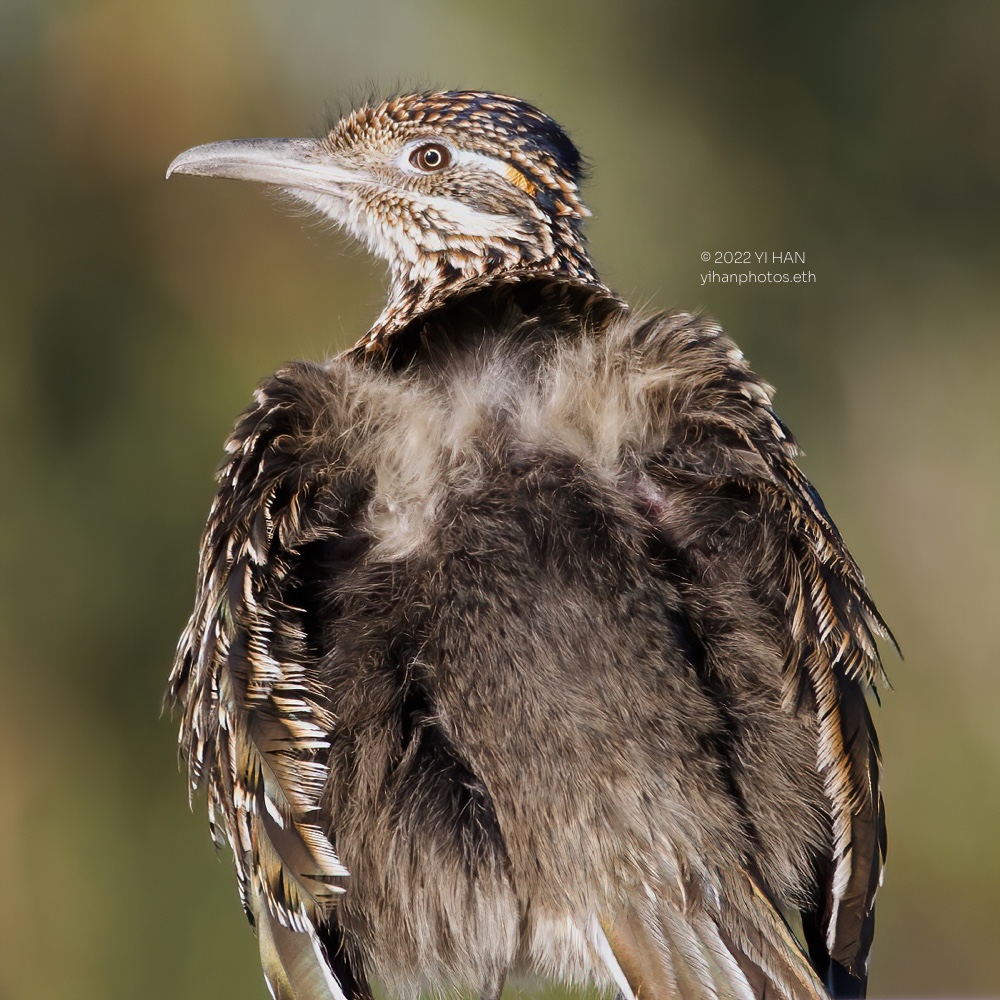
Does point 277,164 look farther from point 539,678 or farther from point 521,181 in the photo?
point 539,678

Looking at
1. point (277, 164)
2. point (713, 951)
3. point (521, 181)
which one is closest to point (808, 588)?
point (713, 951)

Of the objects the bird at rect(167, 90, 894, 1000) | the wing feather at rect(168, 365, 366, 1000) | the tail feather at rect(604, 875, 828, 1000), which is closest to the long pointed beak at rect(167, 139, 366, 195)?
the bird at rect(167, 90, 894, 1000)

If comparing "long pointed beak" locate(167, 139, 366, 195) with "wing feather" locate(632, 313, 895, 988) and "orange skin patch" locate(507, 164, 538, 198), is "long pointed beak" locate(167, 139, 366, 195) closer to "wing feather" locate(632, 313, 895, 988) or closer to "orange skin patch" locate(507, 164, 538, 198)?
"orange skin patch" locate(507, 164, 538, 198)

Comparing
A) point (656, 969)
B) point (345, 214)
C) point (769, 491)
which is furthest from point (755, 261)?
point (656, 969)

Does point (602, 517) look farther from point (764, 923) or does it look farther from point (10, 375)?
point (10, 375)

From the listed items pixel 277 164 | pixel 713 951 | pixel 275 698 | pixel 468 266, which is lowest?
pixel 713 951

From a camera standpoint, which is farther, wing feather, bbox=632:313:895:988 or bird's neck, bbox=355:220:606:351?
bird's neck, bbox=355:220:606:351
